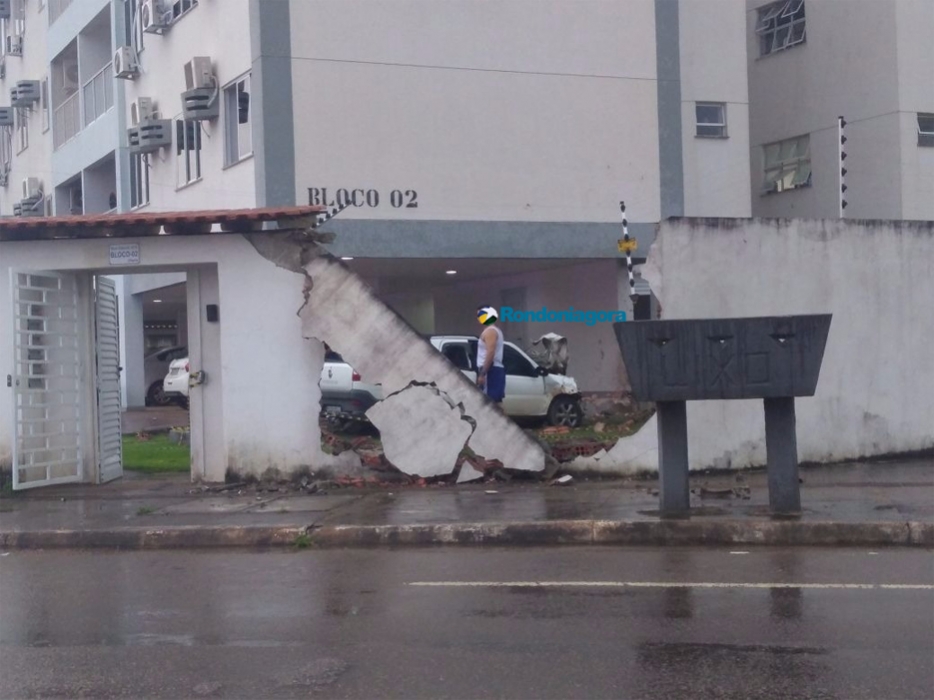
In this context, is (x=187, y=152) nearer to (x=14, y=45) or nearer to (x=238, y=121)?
(x=238, y=121)

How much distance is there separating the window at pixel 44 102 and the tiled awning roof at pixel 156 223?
2444cm

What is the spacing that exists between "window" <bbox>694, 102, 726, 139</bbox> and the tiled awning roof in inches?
524

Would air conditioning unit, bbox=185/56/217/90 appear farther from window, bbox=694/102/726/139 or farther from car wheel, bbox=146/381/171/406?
car wheel, bbox=146/381/171/406

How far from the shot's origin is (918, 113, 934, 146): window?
25.3 meters

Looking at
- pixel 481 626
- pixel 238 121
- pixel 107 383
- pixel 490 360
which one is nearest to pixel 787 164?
pixel 238 121

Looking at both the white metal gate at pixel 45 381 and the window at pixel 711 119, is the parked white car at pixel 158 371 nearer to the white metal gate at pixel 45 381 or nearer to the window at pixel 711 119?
the window at pixel 711 119

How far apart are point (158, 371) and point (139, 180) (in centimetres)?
656

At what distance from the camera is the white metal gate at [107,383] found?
14242 mm

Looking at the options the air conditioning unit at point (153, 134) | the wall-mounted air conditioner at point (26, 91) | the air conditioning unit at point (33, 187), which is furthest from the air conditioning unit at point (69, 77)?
the air conditioning unit at point (153, 134)

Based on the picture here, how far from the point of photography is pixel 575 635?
21.9ft

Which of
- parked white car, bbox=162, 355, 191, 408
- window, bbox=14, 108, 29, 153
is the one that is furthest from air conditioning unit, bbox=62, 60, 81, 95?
parked white car, bbox=162, 355, 191, 408

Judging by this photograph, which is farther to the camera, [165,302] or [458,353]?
[165,302]

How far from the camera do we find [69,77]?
35.1 metres

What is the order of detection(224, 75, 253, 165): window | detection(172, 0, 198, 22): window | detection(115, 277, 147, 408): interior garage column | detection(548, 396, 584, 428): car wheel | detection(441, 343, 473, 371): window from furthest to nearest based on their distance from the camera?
detection(115, 277, 147, 408): interior garage column → detection(172, 0, 198, 22): window → detection(224, 75, 253, 165): window → detection(548, 396, 584, 428): car wheel → detection(441, 343, 473, 371): window
